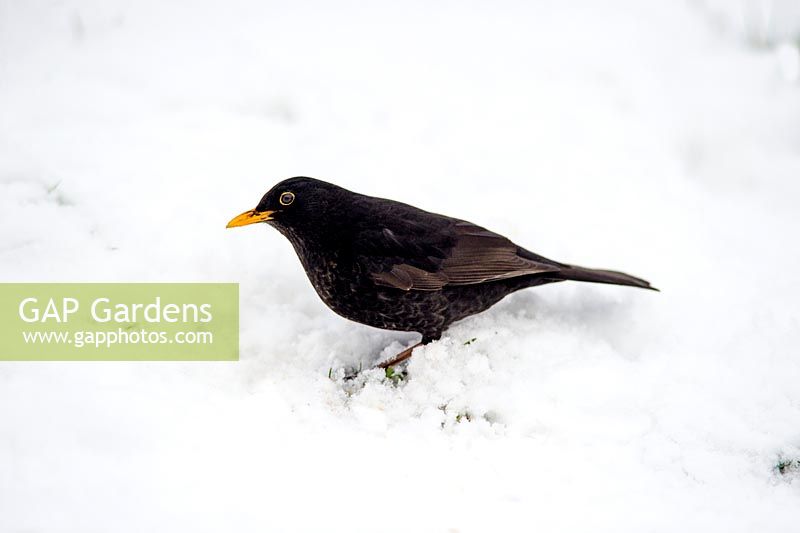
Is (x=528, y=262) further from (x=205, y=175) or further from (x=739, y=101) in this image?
(x=739, y=101)

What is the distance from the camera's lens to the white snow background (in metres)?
3.10

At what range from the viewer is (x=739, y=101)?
6.27 metres

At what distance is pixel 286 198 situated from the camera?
3.81m

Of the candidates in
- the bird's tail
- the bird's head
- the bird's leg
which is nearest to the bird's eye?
the bird's head

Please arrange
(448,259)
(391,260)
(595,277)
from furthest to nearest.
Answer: (595,277) → (448,259) → (391,260)

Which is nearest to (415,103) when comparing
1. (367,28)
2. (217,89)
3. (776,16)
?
(367,28)

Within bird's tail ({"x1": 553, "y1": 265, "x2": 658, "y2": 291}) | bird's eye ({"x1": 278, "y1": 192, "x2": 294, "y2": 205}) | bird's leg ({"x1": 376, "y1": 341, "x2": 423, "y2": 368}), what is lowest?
bird's leg ({"x1": 376, "y1": 341, "x2": 423, "y2": 368})

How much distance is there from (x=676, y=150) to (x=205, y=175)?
3.57 meters

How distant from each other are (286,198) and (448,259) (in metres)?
0.88

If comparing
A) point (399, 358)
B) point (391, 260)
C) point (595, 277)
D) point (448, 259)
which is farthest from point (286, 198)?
point (595, 277)

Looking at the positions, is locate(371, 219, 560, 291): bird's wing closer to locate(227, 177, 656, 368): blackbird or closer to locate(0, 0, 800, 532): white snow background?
locate(227, 177, 656, 368): blackbird

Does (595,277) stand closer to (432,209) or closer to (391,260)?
(391,260)

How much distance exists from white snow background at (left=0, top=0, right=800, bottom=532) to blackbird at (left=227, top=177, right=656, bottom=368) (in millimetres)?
300

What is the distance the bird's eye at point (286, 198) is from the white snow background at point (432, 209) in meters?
0.73
